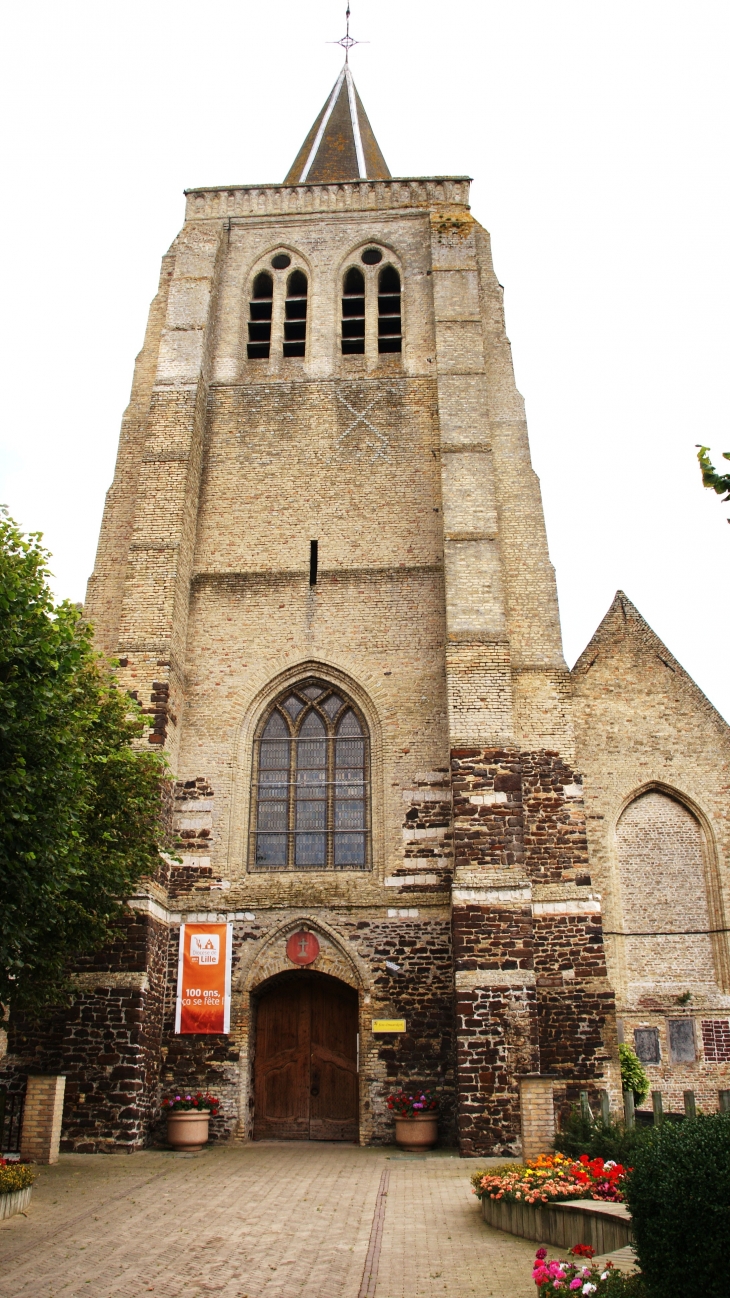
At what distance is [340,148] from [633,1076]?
21938 millimetres

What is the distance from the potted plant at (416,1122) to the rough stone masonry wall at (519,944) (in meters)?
0.70

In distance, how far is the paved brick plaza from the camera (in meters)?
7.08

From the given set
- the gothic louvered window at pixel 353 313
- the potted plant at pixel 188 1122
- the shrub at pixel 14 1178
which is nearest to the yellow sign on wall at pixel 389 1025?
the potted plant at pixel 188 1122

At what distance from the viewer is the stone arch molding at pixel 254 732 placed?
15.4 m

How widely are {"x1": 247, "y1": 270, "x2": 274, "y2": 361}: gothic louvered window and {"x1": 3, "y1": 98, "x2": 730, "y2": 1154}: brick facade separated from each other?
263mm

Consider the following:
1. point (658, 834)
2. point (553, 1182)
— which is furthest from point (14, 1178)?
point (658, 834)

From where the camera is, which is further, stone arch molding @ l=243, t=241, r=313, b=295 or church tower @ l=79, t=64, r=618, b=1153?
stone arch molding @ l=243, t=241, r=313, b=295

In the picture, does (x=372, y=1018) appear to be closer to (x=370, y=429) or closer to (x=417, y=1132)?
(x=417, y=1132)

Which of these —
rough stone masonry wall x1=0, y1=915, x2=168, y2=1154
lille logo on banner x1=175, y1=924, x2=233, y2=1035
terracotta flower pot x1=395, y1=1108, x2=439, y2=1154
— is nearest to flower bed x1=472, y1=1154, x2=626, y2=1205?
terracotta flower pot x1=395, y1=1108, x2=439, y2=1154

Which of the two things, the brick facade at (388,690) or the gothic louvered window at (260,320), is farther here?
the gothic louvered window at (260,320)

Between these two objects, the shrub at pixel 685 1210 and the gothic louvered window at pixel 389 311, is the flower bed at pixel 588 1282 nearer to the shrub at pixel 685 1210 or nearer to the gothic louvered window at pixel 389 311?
the shrub at pixel 685 1210

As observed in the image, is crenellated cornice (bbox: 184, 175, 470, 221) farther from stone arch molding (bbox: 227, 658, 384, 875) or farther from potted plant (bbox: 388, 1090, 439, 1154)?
potted plant (bbox: 388, 1090, 439, 1154)

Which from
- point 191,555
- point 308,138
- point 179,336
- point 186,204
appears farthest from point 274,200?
point 191,555

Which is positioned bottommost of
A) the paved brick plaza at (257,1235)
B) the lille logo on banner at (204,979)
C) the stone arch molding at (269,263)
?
the paved brick plaza at (257,1235)
